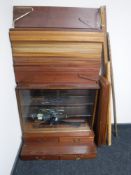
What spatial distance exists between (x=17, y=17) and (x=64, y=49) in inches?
21.2

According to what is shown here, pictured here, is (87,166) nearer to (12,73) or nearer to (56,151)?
(56,151)

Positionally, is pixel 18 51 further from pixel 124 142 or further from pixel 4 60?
pixel 124 142

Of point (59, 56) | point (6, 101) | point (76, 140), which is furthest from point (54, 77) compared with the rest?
point (76, 140)

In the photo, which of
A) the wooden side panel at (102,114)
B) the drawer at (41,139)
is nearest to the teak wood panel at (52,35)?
the wooden side panel at (102,114)

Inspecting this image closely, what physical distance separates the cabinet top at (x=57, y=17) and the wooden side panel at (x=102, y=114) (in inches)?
21.5

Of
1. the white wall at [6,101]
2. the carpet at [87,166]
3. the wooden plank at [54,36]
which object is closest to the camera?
the white wall at [6,101]

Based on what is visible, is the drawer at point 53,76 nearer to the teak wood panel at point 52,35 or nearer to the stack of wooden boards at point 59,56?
the stack of wooden boards at point 59,56

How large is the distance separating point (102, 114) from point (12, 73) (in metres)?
0.95

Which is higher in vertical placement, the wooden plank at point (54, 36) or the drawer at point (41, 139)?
the wooden plank at point (54, 36)

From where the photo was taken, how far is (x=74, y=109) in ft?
6.88

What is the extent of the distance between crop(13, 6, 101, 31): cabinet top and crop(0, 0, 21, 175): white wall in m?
0.12

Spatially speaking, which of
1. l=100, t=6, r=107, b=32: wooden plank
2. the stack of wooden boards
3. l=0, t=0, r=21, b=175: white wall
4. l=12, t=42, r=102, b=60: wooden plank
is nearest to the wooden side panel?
the stack of wooden boards

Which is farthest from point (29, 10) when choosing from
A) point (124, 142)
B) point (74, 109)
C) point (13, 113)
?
point (124, 142)

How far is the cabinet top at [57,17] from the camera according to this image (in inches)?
70.0
